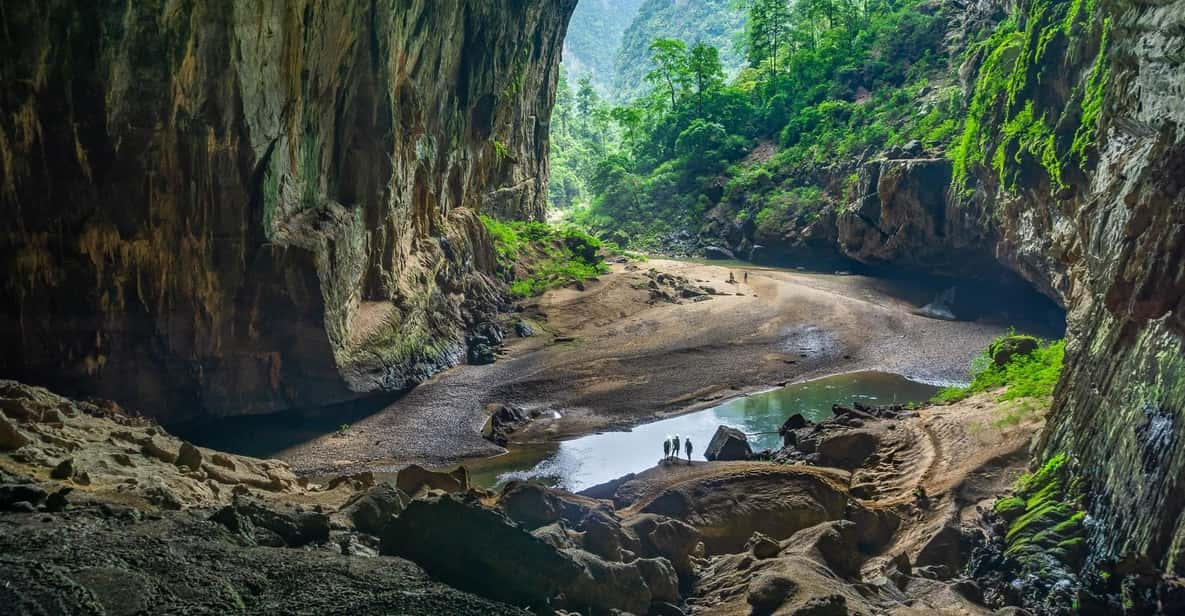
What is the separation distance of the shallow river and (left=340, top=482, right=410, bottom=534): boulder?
9.79m

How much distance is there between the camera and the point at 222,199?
21141 mm

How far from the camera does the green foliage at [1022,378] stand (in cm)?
1995

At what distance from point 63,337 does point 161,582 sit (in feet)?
45.7

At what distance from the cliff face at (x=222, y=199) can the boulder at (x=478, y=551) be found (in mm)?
12653

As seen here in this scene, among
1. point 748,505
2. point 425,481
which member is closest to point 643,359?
point 748,505

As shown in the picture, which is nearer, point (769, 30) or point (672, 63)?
point (769, 30)

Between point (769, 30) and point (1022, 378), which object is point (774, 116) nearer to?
point (769, 30)

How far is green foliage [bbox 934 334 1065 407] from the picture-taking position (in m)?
20.0

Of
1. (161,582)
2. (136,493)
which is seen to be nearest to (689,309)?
(136,493)

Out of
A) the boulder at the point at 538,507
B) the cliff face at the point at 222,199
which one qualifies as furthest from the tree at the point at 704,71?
the boulder at the point at 538,507

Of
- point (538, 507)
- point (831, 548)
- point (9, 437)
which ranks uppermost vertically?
point (9, 437)

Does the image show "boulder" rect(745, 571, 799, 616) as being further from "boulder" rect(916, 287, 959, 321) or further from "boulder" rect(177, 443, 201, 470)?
"boulder" rect(916, 287, 959, 321)

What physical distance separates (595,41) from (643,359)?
160 meters

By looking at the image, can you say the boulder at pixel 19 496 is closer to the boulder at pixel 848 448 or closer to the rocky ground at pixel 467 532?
the rocky ground at pixel 467 532
